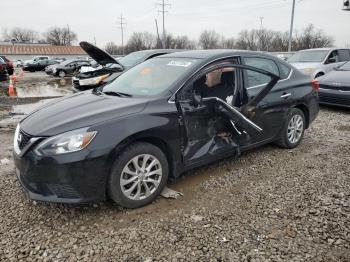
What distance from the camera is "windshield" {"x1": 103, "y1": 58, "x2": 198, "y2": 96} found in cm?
373

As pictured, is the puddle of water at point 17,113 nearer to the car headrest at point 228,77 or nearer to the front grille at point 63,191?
the front grille at point 63,191

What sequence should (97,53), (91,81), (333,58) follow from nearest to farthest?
(97,53) → (91,81) → (333,58)

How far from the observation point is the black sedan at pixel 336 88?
25.9 feet

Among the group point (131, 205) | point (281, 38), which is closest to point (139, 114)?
point (131, 205)

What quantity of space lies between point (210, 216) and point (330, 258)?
1116 millimetres

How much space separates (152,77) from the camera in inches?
159

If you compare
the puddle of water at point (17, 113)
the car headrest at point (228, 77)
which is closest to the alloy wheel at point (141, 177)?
the car headrest at point (228, 77)

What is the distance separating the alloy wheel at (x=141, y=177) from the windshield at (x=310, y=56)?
376 inches

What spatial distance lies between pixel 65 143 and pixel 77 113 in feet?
1.52

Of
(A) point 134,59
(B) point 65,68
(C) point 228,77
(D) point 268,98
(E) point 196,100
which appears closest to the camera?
(E) point 196,100

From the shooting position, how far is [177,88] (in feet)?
11.7

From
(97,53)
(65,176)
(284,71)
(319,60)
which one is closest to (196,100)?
(65,176)

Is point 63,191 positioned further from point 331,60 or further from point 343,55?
point 343,55

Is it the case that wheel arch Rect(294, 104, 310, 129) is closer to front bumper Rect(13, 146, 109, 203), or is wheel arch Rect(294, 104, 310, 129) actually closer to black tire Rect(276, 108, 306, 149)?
black tire Rect(276, 108, 306, 149)
